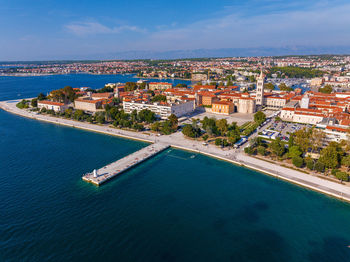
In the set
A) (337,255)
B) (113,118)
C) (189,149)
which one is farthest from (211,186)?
(113,118)

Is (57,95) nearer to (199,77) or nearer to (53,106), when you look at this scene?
(53,106)

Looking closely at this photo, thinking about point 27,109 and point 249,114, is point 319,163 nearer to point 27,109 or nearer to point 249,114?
point 249,114

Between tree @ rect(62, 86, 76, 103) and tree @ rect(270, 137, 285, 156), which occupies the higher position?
tree @ rect(62, 86, 76, 103)

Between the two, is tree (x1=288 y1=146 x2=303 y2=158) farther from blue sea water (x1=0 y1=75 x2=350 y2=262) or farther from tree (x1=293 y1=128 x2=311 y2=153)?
blue sea water (x1=0 y1=75 x2=350 y2=262)

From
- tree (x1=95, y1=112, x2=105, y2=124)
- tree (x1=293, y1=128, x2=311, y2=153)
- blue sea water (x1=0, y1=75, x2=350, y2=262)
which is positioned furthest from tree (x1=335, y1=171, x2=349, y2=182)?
tree (x1=95, y1=112, x2=105, y2=124)

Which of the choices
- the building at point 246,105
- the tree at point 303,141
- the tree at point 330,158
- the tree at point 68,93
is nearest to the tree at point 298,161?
the tree at point 330,158

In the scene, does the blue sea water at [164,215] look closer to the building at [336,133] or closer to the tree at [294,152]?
the tree at [294,152]

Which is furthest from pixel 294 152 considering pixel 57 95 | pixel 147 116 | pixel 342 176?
pixel 57 95
